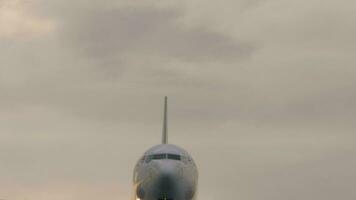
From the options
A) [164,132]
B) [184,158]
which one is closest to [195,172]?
[184,158]

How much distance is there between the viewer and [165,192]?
154ft

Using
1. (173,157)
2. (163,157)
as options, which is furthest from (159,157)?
(173,157)

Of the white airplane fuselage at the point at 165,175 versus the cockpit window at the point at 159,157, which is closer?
the white airplane fuselage at the point at 165,175

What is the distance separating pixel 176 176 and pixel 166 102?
3141 centimetres

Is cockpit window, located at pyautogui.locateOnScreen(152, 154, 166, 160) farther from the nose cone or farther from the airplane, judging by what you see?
the nose cone

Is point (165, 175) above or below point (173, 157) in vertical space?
below

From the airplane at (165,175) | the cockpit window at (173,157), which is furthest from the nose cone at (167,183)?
the cockpit window at (173,157)

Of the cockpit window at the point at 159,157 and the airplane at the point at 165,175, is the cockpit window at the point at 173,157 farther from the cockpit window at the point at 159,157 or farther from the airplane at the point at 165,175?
the cockpit window at the point at 159,157

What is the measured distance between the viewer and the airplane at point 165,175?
4703cm

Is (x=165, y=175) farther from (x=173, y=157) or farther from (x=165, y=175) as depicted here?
(x=173, y=157)

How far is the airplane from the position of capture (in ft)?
154

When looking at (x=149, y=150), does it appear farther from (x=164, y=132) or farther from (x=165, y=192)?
(x=164, y=132)

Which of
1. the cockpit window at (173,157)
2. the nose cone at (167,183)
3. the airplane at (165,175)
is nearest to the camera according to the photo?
the nose cone at (167,183)

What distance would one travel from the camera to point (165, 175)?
155 feet
